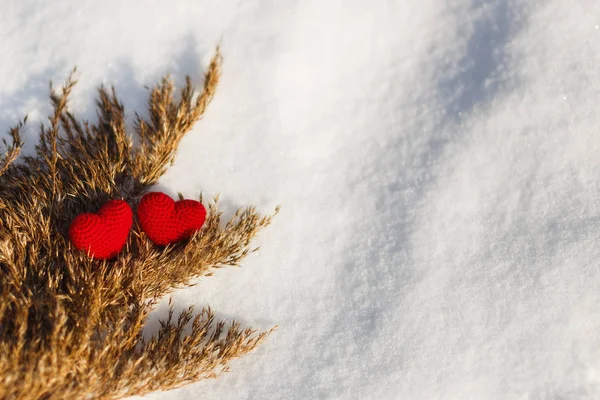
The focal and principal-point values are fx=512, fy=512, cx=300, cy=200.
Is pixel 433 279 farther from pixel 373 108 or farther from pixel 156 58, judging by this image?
pixel 156 58

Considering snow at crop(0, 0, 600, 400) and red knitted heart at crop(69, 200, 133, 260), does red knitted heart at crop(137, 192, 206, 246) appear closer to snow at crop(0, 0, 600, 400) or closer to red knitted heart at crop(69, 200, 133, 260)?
red knitted heart at crop(69, 200, 133, 260)

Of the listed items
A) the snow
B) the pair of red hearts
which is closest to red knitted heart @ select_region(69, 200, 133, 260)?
the pair of red hearts

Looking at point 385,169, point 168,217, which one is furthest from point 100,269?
point 385,169

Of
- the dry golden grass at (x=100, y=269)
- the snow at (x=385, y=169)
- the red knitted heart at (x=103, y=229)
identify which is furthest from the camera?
the snow at (x=385, y=169)

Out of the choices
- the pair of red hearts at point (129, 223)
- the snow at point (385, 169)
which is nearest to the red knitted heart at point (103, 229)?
the pair of red hearts at point (129, 223)

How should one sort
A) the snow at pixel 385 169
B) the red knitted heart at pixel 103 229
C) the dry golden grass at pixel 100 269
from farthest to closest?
1. the snow at pixel 385 169
2. the red knitted heart at pixel 103 229
3. the dry golden grass at pixel 100 269

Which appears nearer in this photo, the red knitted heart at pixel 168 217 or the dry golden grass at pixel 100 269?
the dry golden grass at pixel 100 269

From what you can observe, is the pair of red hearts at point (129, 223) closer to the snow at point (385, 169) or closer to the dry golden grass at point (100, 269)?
the dry golden grass at point (100, 269)
